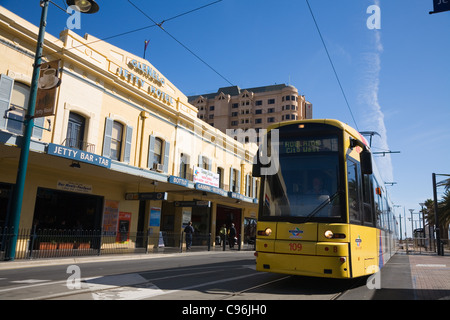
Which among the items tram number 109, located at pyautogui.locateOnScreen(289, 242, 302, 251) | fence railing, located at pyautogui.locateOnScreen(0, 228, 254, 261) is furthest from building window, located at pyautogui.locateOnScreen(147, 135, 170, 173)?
tram number 109, located at pyautogui.locateOnScreen(289, 242, 302, 251)

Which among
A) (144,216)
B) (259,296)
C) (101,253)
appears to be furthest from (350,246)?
(144,216)

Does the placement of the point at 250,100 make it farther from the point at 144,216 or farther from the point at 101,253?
the point at 101,253

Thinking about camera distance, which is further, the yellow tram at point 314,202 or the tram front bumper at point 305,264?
the yellow tram at point 314,202

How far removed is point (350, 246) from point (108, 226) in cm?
1531

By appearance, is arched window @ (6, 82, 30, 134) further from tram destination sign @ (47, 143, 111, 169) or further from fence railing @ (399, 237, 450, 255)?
fence railing @ (399, 237, 450, 255)

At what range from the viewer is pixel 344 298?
673cm

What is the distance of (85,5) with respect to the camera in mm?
10969

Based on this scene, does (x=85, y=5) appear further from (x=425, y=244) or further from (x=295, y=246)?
(x=425, y=244)

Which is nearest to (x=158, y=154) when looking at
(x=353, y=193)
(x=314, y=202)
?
(x=314, y=202)

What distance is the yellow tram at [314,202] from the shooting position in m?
7.04

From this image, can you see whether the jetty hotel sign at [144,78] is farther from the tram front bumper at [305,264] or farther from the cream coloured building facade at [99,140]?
the tram front bumper at [305,264]

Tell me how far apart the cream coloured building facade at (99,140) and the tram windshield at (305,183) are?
Result: 8952 mm

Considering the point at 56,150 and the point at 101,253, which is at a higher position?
the point at 56,150

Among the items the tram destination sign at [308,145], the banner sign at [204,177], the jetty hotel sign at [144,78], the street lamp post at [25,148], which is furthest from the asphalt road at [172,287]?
the banner sign at [204,177]
